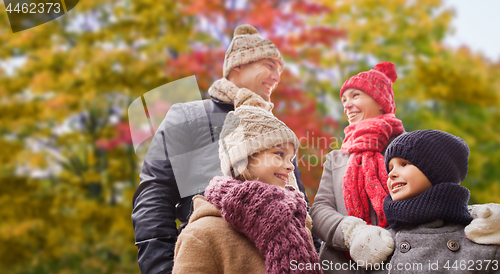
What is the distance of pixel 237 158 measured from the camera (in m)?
1.76

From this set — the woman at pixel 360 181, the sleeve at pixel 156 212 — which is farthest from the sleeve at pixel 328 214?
the sleeve at pixel 156 212

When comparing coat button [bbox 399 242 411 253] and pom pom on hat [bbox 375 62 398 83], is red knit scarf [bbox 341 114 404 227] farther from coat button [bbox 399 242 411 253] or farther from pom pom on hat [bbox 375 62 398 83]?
pom pom on hat [bbox 375 62 398 83]

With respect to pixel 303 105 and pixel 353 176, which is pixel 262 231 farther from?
pixel 303 105

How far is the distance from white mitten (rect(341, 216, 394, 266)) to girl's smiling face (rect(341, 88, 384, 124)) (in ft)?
2.12

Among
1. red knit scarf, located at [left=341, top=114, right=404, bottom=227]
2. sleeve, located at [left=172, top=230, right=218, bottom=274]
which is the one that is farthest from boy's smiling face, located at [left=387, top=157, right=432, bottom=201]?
sleeve, located at [left=172, top=230, right=218, bottom=274]

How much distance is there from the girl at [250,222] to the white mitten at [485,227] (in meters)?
0.61

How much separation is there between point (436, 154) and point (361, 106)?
0.55 metres

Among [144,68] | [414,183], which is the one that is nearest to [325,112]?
[144,68]

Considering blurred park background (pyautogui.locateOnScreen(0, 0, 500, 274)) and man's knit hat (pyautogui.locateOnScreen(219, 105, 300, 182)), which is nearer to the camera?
man's knit hat (pyautogui.locateOnScreen(219, 105, 300, 182))

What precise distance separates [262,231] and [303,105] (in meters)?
2.54

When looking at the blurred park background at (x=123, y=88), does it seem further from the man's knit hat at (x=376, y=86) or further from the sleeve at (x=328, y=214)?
the sleeve at (x=328, y=214)

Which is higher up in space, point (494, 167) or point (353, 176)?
point (353, 176)

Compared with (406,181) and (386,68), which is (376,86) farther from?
(406,181)

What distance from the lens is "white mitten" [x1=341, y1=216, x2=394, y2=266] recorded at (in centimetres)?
162
